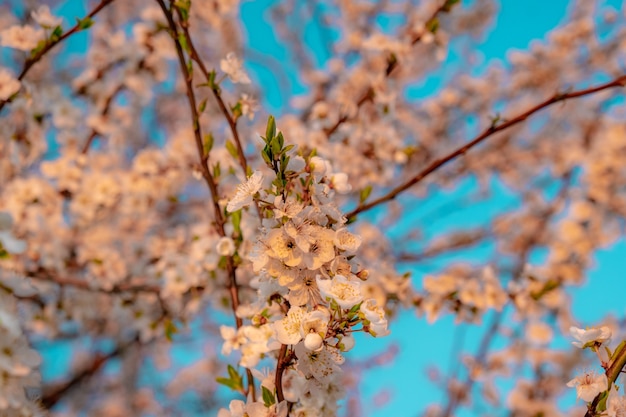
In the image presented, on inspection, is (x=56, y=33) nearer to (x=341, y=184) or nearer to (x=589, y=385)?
(x=341, y=184)

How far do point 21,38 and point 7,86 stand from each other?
0.26 metres

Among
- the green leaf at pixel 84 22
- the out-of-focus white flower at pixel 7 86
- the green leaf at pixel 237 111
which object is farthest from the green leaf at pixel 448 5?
the out-of-focus white flower at pixel 7 86

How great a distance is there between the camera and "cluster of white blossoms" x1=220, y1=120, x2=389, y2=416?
3.55 ft

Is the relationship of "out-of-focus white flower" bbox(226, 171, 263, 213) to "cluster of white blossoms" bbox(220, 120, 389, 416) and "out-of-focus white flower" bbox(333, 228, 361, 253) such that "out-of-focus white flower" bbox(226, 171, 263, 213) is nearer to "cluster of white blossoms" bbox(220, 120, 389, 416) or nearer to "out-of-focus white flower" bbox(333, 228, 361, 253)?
"cluster of white blossoms" bbox(220, 120, 389, 416)

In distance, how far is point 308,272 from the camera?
1.18 meters

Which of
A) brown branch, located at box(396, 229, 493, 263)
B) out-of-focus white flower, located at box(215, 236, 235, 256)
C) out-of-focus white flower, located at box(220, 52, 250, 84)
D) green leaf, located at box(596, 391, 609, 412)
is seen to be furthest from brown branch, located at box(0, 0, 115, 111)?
brown branch, located at box(396, 229, 493, 263)

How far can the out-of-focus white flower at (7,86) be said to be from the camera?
7.26ft

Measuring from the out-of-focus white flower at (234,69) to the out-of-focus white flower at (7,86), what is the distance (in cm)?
94

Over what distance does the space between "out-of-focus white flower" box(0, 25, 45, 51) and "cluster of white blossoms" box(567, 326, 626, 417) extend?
7.78 ft

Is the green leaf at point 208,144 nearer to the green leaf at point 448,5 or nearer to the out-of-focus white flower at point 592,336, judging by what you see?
the out-of-focus white flower at point 592,336

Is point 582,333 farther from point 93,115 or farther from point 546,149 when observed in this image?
point 546,149

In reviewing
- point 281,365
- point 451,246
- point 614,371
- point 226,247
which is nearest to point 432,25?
point 226,247

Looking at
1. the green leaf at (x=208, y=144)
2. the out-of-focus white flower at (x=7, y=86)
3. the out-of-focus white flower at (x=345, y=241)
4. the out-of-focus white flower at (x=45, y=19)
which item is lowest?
the out-of-focus white flower at (x=345, y=241)

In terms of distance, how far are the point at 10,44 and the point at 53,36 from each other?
239mm
